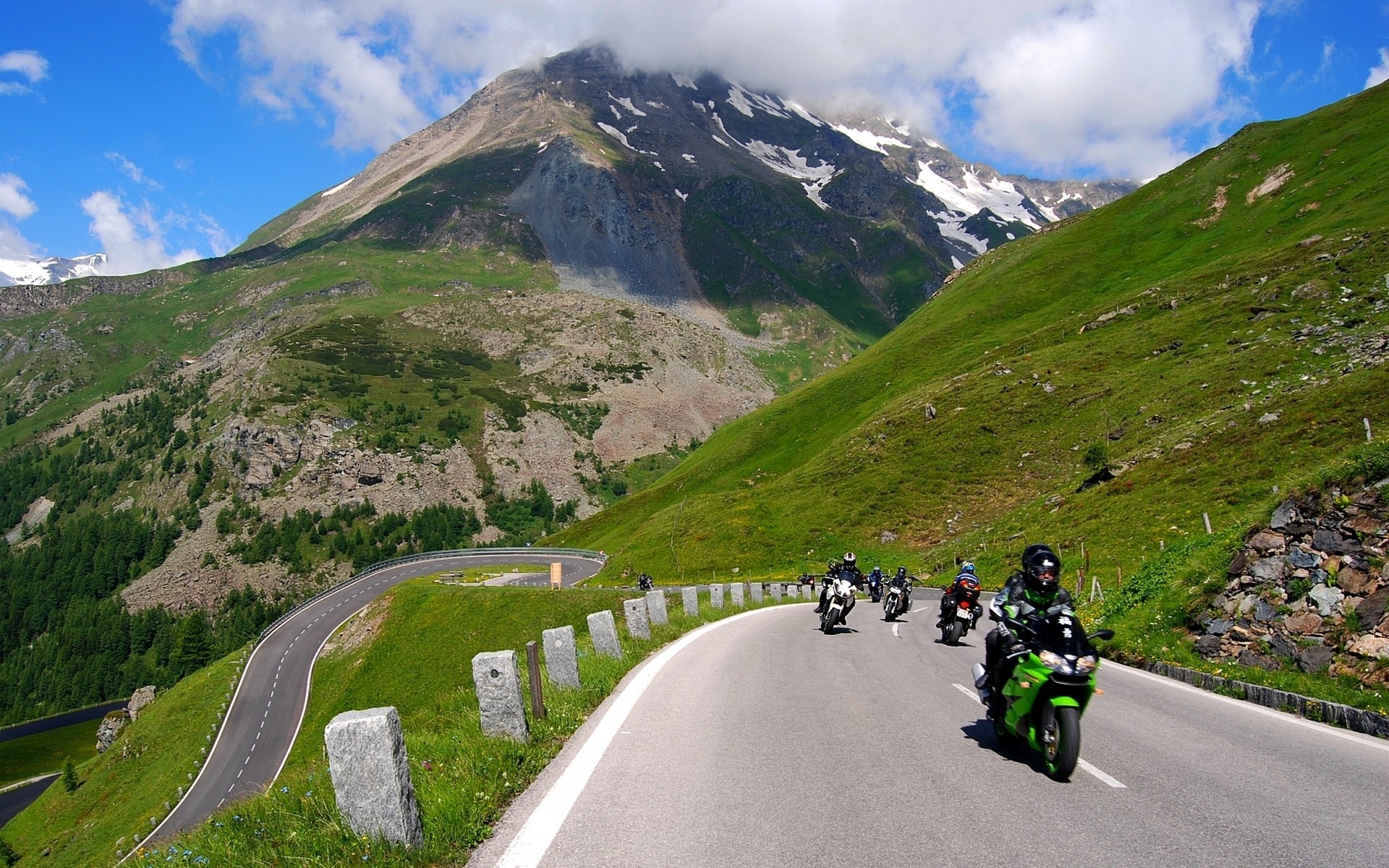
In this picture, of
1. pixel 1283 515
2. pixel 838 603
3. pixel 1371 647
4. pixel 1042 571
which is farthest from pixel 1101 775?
pixel 838 603

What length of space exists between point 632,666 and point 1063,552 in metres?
23.7

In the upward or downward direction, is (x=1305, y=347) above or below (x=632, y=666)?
above

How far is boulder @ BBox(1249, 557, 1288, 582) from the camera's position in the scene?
41.2 ft

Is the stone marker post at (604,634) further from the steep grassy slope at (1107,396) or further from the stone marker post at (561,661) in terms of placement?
the steep grassy slope at (1107,396)

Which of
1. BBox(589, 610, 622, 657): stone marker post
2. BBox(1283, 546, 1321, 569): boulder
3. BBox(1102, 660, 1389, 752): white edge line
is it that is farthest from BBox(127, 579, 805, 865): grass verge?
BBox(1283, 546, 1321, 569): boulder

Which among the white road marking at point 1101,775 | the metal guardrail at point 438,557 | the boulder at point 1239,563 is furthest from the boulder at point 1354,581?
the metal guardrail at point 438,557

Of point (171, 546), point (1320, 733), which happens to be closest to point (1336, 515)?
point (1320, 733)

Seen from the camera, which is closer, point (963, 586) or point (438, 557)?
point (963, 586)

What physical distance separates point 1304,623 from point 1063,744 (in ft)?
27.2

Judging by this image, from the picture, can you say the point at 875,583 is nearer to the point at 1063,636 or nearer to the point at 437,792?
the point at 1063,636

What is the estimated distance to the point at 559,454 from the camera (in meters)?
187

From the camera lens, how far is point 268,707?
51.4m

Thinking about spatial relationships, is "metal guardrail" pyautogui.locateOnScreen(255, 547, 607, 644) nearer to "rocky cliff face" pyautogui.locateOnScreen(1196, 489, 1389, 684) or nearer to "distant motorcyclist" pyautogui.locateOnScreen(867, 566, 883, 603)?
"distant motorcyclist" pyautogui.locateOnScreen(867, 566, 883, 603)

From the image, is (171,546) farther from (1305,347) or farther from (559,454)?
(1305,347)
